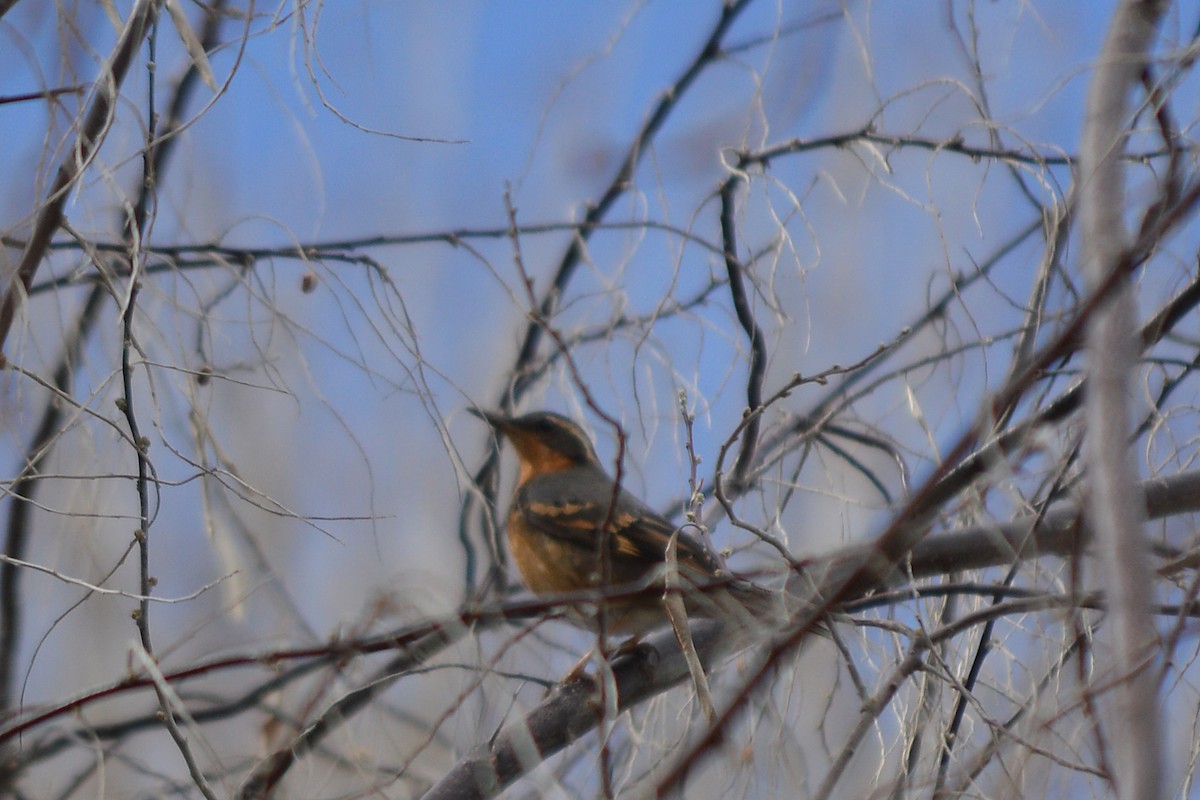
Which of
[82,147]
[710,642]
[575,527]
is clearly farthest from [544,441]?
[82,147]

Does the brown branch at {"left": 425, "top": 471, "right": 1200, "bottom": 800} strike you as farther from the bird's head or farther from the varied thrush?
the bird's head

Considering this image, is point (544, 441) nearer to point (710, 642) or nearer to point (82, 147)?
point (710, 642)

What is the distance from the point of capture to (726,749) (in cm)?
268

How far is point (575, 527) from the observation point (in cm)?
487

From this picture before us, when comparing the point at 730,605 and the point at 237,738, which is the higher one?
the point at 730,605

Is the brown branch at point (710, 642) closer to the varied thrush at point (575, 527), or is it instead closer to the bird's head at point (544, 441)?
the varied thrush at point (575, 527)

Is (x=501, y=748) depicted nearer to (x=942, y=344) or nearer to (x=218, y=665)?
(x=218, y=665)

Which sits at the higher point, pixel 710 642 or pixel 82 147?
pixel 82 147

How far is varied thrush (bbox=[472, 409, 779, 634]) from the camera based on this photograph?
4055 millimetres

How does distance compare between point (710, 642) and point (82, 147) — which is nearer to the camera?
point (82, 147)

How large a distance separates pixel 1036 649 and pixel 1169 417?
74 centimetres

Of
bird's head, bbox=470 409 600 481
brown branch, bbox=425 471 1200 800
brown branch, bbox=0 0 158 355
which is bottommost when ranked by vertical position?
brown branch, bbox=425 471 1200 800

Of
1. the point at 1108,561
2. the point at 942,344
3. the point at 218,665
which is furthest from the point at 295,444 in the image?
the point at 1108,561

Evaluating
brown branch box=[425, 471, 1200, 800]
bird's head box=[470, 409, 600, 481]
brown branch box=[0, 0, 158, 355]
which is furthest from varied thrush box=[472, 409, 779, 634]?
brown branch box=[0, 0, 158, 355]
